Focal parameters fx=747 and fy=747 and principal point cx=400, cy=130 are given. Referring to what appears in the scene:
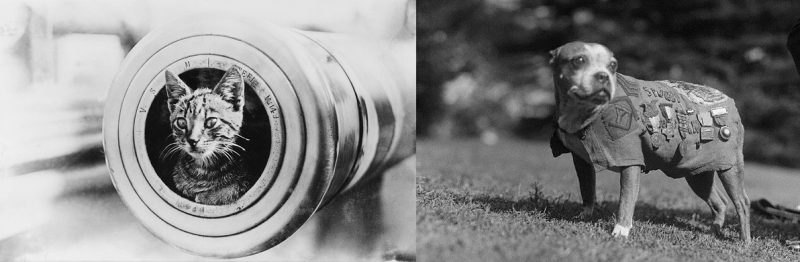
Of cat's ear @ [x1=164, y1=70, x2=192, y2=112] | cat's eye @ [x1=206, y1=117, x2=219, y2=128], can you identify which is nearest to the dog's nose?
cat's eye @ [x1=206, y1=117, x2=219, y2=128]

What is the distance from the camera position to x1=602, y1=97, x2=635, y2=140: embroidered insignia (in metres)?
3.94

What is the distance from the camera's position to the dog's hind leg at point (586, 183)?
14.4 feet

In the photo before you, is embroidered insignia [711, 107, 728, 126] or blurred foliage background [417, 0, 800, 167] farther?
blurred foliage background [417, 0, 800, 167]

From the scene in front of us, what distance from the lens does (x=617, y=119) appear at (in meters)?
3.95

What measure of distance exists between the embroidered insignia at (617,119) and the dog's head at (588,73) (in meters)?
0.13

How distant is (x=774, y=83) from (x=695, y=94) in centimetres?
787

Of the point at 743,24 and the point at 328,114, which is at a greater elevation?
the point at 743,24

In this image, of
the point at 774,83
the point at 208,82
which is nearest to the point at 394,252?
the point at 208,82

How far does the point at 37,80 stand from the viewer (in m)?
5.05

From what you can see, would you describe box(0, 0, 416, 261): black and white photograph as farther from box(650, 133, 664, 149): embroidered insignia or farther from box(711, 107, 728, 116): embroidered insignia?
box(711, 107, 728, 116): embroidered insignia

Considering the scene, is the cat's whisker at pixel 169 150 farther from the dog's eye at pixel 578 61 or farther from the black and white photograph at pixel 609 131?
the dog's eye at pixel 578 61

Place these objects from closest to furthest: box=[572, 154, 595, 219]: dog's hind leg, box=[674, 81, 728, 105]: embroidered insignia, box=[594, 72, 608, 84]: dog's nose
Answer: box=[594, 72, 608, 84]: dog's nose
box=[674, 81, 728, 105]: embroidered insignia
box=[572, 154, 595, 219]: dog's hind leg

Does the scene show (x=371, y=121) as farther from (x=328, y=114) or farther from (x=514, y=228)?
(x=514, y=228)

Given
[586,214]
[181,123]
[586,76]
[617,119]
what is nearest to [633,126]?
[617,119]
